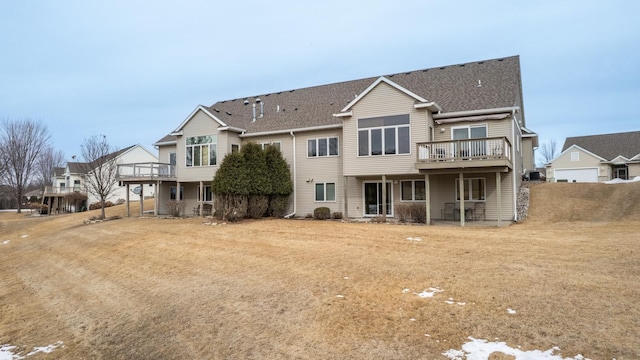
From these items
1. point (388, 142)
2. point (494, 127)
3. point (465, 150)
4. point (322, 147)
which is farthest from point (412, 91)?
point (465, 150)

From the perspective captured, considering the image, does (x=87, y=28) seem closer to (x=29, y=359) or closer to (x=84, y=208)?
(x=29, y=359)

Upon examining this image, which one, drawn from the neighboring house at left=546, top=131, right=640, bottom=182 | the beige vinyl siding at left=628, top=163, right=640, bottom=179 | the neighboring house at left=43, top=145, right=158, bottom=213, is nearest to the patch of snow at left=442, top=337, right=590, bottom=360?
the neighboring house at left=546, top=131, right=640, bottom=182

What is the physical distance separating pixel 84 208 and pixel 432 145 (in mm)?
41159

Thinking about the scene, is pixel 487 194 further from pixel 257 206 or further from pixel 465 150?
pixel 257 206

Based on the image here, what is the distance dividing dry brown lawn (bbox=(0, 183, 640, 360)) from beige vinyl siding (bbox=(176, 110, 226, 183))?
8.82m

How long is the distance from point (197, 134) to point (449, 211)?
51.1ft

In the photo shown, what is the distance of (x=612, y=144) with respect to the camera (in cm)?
3888

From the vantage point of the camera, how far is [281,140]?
22.6 m

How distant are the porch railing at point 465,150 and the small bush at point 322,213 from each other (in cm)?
A: 592

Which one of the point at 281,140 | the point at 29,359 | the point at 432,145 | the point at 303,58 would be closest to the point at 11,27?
the point at 281,140

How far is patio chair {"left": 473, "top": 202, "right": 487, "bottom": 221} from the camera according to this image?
1753cm

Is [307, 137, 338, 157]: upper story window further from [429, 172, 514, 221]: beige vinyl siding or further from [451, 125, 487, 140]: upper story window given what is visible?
[451, 125, 487, 140]: upper story window

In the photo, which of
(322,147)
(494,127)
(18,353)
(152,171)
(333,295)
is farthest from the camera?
(152,171)

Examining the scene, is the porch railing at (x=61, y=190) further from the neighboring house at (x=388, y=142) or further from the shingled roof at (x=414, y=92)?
the shingled roof at (x=414, y=92)
